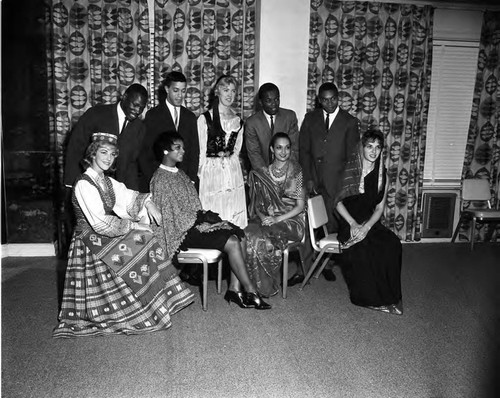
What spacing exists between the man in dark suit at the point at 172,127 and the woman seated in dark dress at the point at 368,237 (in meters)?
1.19

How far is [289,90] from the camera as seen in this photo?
16.0ft

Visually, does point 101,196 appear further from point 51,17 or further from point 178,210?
point 51,17

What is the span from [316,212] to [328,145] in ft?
2.47

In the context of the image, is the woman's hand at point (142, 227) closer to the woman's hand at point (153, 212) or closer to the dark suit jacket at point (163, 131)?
the woman's hand at point (153, 212)

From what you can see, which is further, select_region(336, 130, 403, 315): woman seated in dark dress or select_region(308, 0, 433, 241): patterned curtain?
select_region(308, 0, 433, 241): patterned curtain

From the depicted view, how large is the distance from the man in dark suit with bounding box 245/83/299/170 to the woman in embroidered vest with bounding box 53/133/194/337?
52.7 inches

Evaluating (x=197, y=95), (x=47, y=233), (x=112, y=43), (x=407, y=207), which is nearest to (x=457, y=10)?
(x=407, y=207)

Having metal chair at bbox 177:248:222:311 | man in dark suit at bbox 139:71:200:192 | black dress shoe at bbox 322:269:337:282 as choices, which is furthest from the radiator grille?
metal chair at bbox 177:248:222:311

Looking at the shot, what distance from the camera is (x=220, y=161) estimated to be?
4094 mm

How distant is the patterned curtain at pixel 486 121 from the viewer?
5484 mm

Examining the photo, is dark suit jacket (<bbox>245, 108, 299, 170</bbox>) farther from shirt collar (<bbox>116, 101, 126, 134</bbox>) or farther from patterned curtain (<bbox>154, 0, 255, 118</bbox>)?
shirt collar (<bbox>116, 101, 126, 134</bbox>)

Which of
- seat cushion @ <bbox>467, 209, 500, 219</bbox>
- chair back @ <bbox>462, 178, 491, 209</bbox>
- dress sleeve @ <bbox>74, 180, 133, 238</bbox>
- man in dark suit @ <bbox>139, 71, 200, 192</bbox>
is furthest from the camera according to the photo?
chair back @ <bbox>462, 178, 491, 209</bbox>

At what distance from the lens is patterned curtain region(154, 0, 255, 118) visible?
484 cm

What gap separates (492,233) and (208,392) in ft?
14.7
